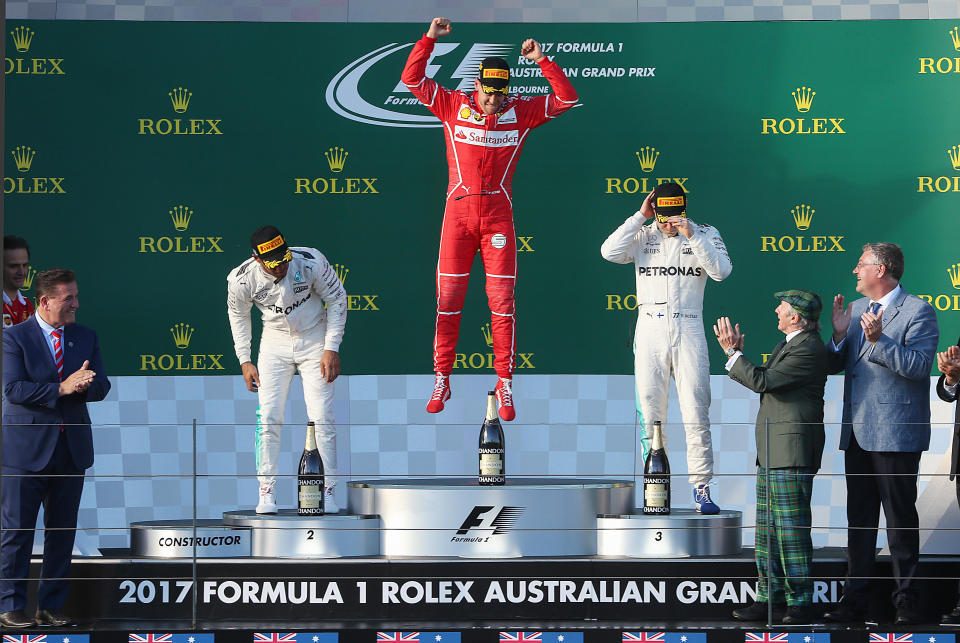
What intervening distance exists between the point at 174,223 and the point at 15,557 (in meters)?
2.07

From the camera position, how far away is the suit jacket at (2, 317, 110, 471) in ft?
11.9

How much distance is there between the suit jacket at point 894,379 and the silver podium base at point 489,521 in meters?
0.86

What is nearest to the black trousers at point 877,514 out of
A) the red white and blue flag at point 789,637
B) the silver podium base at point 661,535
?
the red white and blue flag at point 789,637

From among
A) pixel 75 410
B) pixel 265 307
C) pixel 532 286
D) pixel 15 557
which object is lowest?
pixel 15 557

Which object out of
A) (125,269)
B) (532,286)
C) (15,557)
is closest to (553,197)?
(532,286)

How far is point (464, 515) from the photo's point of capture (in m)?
3.82

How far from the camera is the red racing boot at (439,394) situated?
472 centimetres

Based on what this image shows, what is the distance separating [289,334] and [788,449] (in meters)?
1.80

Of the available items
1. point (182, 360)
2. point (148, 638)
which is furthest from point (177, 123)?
point (148, 638)

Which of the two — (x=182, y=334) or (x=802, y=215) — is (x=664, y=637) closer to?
(x=802, y=215)

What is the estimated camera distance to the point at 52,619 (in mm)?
3572

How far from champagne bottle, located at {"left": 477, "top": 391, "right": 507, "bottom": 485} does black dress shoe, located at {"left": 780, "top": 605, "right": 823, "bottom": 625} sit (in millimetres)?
1041

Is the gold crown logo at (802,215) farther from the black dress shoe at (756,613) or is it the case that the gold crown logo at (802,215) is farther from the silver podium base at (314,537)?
the silver podium base at (314,537)

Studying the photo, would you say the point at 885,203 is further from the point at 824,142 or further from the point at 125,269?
the point at 125,269
